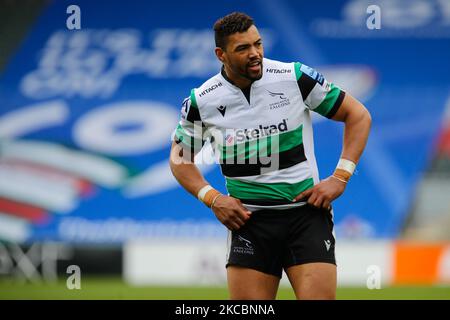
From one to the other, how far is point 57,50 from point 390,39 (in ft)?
19.4

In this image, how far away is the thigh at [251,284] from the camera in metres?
5.57

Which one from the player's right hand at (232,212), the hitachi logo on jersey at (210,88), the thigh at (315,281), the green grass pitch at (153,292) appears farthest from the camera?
the green grass pitch at (153,292)

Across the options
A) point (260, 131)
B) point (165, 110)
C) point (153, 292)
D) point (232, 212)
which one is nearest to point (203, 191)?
point (232, 212)

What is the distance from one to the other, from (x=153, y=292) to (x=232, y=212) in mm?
7156

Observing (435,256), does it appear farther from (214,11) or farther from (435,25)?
(214,11)

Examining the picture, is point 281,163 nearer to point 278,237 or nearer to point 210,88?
point 278,237

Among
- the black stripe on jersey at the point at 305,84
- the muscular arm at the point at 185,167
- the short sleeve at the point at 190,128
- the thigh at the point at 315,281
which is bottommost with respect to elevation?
the thigh at the point at 315,281

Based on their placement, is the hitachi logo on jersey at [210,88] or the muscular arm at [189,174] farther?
the hitachi logo on jersey at [210,88]

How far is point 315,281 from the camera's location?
17.7 ft

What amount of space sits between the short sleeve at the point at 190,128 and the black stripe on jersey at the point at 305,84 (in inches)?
26.4

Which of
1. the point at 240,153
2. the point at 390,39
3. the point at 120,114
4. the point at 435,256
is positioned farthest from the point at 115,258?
the point at 240,153

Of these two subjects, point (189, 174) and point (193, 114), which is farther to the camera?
point (189, 174)

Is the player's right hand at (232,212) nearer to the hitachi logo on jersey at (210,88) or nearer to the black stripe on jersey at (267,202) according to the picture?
the black stripe on jersey at (267,202)

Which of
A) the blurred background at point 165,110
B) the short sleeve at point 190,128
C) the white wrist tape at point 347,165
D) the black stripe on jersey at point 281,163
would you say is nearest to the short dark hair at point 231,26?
the short sleeve at point 190,128
